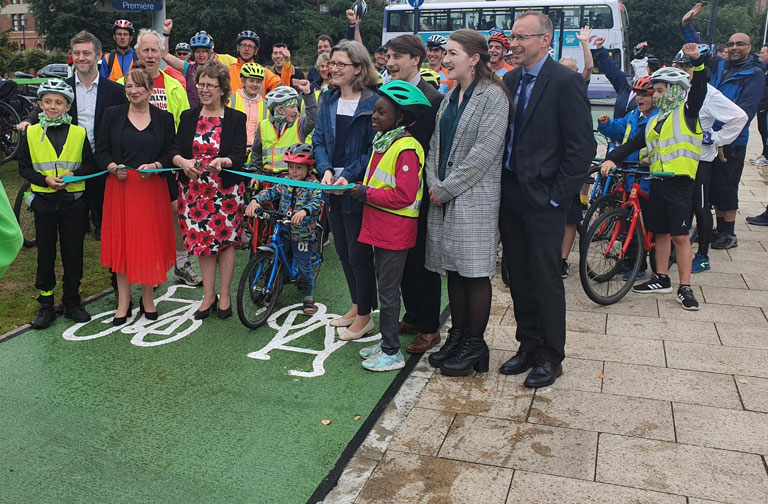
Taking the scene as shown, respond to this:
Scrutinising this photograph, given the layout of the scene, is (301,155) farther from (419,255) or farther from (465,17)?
(465,17)

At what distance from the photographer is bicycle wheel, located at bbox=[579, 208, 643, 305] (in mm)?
6059

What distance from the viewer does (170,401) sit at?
4.32 metres

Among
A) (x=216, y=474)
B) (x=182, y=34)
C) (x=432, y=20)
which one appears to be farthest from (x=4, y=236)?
(x=182, y=34)

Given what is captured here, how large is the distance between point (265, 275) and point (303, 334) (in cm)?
55

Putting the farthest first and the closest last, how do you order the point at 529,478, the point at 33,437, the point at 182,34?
1. the point at 182,34
2. the point at 33,437
3. the point at 529,478

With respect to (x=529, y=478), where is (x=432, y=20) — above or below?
above

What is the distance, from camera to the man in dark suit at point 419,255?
15.4ft

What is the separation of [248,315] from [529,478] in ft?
8.82

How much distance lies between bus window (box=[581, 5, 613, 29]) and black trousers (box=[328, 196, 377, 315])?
24917 millimetres

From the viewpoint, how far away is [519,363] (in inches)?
188

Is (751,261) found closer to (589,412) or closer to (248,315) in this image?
(589,412)

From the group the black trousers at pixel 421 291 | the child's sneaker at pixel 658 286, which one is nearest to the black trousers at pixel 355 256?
the black trousers at pixel 421 291

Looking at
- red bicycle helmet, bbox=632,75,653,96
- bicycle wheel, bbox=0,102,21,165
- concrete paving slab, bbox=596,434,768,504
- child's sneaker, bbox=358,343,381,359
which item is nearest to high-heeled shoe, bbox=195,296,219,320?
child's sneaker, bbox=358,343,381,359

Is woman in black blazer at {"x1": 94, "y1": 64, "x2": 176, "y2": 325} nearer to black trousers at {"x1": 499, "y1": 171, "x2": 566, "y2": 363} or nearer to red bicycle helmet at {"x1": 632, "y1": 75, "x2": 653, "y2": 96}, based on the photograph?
black trousers at {"x1": 499, "y1": 171, "x2": 566, "y2": 363}
